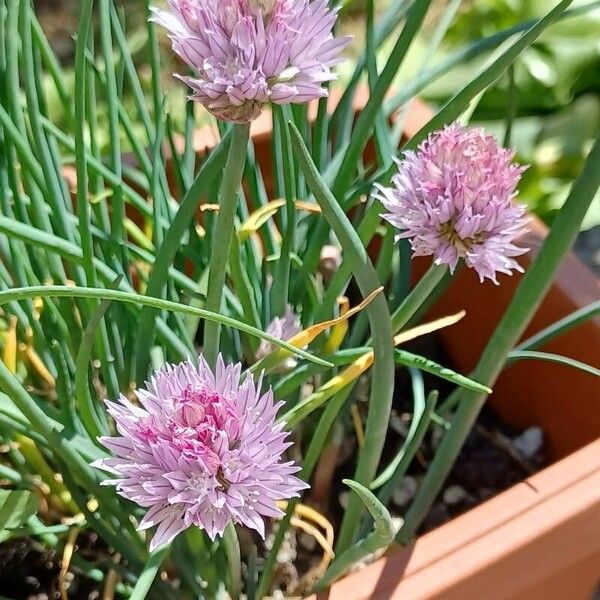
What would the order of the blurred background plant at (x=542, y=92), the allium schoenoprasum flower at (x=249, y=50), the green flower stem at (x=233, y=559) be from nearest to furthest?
the allium schoenoprasum flower at (x=249, y=50) < the green flower stem at (x=233, y=559) < the blurred background plant at (x=542, y=92)

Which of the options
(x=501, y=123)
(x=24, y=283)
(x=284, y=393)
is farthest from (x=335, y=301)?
(x=501, y=123)

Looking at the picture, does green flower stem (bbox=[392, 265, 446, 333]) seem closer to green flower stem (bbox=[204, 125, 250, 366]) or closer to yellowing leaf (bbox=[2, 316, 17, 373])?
green flower stem (bbox=[204, 125, 250, 366])

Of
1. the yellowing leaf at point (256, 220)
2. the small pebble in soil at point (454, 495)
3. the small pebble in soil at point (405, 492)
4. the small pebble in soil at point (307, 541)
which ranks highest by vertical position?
the yellowing leaf at point (256, 220)

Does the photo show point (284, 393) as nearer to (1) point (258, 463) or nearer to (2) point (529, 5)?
(1) point (258, 463)

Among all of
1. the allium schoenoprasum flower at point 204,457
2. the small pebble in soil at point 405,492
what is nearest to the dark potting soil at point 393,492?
the small pebble in soil at point 405,492

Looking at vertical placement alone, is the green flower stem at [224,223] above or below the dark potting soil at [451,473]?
above

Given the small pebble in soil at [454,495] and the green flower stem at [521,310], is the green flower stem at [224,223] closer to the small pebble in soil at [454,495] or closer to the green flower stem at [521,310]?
the green flower stem at [521,310]
